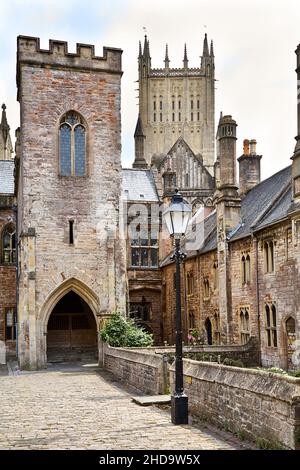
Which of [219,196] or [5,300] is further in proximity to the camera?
[5,300]

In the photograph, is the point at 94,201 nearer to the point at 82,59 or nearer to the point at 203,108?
the point at 82,59

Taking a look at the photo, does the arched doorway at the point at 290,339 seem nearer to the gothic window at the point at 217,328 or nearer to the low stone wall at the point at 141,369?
the low stone wall at the point at 141,369

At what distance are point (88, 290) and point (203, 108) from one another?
67.4m

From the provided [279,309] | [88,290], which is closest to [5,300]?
[88,290]

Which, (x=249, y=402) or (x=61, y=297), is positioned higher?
(x=61, y=297)

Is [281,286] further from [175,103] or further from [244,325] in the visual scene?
[175,103]

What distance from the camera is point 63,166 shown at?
27.7 meters

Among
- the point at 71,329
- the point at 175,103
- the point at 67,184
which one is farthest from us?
the point at 175,103

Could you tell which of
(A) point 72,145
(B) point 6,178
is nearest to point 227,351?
(A) point 72,145

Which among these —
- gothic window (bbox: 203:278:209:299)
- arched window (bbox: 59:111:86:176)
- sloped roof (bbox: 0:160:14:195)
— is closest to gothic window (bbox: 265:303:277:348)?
gothic window (bbox: 203:278:209:299)

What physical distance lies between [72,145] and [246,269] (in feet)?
31.4

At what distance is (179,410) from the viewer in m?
11.2

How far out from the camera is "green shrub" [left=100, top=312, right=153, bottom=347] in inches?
985

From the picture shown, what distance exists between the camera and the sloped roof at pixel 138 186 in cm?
3928
